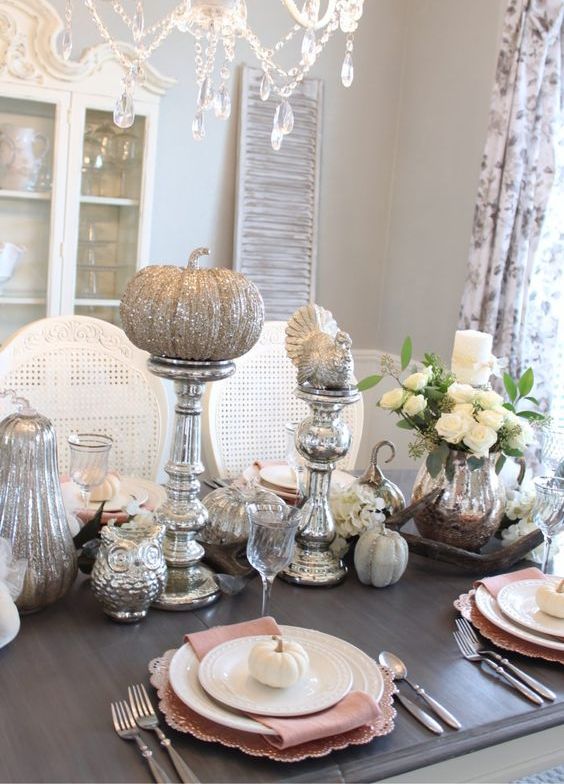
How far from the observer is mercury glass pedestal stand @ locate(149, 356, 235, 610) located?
1263mm

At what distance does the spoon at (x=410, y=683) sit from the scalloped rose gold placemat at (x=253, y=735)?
0.06 m

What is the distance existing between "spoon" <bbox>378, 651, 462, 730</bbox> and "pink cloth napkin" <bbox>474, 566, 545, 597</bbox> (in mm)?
273

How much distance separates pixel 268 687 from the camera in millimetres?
1000

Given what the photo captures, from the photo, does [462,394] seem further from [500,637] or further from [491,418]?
[500,637]

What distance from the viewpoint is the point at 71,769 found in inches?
33.9

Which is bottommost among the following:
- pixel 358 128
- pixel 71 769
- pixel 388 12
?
pixel 71 769

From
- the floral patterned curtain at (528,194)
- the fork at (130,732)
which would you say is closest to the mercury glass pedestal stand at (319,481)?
the fork at (130,732)

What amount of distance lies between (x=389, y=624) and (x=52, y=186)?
2.15 m

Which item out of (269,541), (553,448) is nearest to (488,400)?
(553,448)

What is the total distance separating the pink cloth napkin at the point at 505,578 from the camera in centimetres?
135

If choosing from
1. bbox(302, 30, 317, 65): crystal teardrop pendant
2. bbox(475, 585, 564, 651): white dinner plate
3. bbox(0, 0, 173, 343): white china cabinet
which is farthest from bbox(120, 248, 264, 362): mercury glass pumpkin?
bbox(0, 0, 173, 343): white china cabinet

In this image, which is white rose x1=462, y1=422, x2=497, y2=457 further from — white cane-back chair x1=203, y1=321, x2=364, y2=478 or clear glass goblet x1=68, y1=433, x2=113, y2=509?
white cane-back chair x1=203, y1=321, x2=364, y2=478

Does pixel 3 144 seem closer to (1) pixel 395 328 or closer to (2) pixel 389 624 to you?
(1) pixel 395 328

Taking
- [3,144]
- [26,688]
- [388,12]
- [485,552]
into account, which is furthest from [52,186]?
[26,688]
